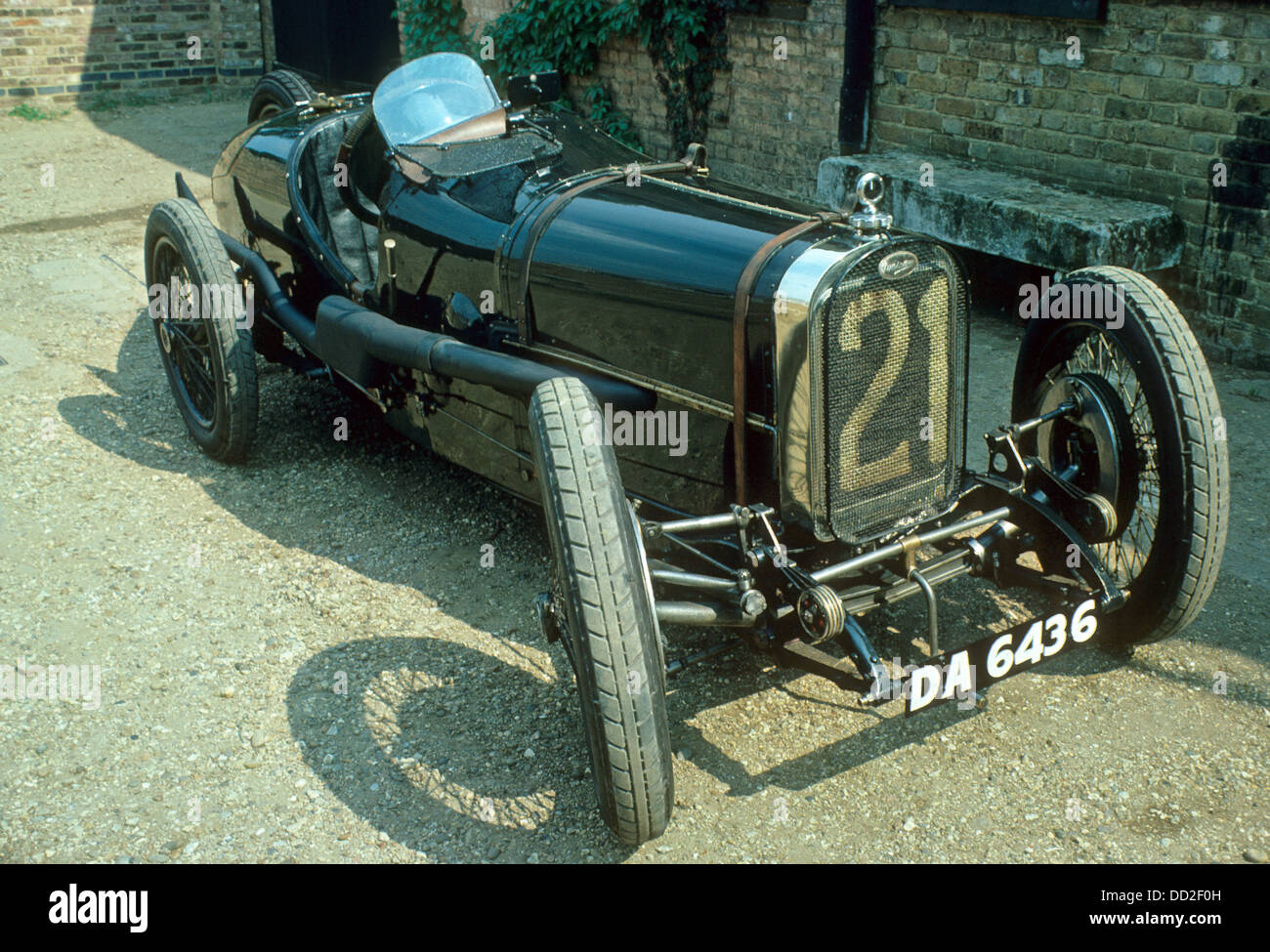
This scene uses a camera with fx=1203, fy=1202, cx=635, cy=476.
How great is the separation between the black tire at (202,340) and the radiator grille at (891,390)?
8.95ft

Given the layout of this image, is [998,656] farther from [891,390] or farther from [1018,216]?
[1018,216]

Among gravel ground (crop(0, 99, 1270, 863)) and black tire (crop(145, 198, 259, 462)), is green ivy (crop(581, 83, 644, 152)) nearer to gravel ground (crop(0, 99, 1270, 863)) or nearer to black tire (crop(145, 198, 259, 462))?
black tire (crop(145, 198, 259, 462))

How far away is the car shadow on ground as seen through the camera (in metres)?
3.19

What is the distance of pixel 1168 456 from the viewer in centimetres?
334

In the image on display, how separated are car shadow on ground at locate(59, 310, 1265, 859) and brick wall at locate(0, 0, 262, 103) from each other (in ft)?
32.3

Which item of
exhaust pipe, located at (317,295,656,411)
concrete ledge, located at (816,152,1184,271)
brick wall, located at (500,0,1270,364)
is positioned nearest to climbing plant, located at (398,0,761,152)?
brick wall, located at (500,0,1270,364)

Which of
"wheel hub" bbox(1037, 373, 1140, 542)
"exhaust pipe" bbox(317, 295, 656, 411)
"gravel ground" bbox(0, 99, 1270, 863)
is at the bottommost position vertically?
"gravel ground" bbox(0, 99, 1270, 863)

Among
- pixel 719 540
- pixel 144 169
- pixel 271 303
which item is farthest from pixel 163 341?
pixel 144 169

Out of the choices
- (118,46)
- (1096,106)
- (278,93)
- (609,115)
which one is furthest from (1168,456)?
(118,46)

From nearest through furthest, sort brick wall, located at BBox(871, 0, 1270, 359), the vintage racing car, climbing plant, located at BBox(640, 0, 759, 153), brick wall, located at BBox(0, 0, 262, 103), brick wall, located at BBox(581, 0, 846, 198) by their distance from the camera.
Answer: the vintage racing car
brick wall, located at BBox(871, 0, 1270, 359)
brick wall, located at BBox(581, 0, 846, 198)
climbing plant, located at BBox(640, 0, 759, 153)
brick wall, located at BBox(0, 0, 262, 103)

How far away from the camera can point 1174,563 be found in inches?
133

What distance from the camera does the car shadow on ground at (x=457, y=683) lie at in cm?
319

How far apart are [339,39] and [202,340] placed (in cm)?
882

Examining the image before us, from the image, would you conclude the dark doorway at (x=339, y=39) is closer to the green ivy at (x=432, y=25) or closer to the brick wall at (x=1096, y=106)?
the green ivy at (x=432, y=25)
